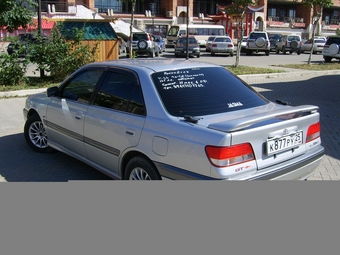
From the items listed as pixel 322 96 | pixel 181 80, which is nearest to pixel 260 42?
pixel 322 96

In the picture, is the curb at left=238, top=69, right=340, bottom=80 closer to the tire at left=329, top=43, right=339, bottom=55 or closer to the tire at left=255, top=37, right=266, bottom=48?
the tire at left=329, top=43, right=339, bottom=55

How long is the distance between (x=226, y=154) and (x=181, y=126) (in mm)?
532

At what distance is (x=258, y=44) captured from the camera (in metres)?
31.4

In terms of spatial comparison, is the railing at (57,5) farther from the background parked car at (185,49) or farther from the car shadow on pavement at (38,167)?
the car shadow on pavement at (38,167)

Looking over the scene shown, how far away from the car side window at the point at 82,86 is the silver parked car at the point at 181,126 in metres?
0.02

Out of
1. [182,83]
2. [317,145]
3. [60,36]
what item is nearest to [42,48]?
[60,36]

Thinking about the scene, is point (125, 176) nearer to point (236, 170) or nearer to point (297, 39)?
point (236, 170)

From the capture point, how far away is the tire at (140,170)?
12.6 feet

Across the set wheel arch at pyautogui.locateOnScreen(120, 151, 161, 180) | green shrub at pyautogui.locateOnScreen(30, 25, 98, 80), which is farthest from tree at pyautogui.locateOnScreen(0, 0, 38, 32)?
wheel arch at pyautogui.locateOnScreen(120, 151, 161, 180)

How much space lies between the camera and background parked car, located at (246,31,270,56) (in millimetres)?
31297

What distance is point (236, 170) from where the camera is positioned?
338 centimetres

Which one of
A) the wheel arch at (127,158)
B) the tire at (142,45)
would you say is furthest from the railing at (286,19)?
the wheel arch at (127,158)

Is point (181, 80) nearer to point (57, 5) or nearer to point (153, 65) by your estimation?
point (153, 65)

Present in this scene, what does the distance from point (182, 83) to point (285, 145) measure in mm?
1296
